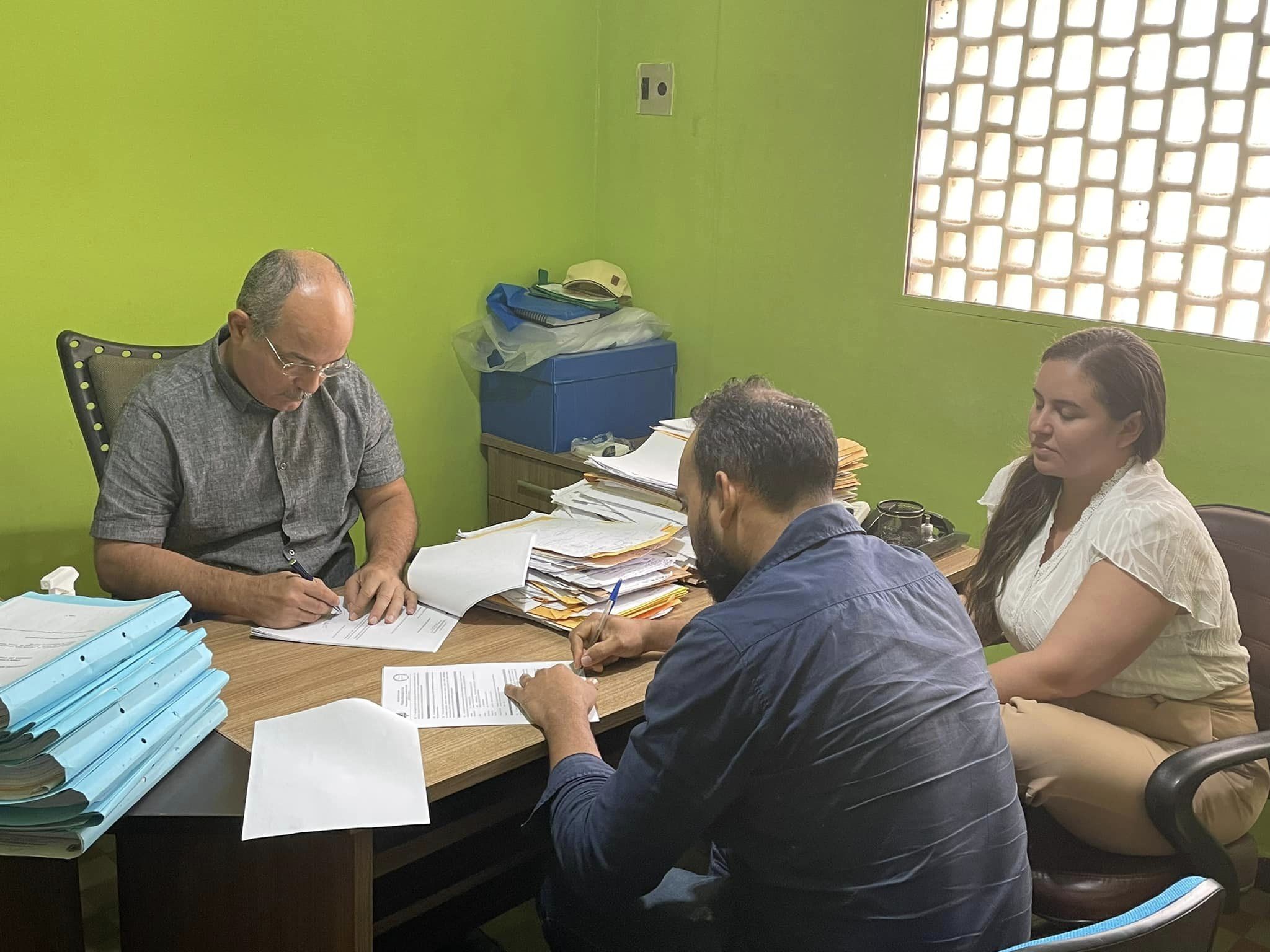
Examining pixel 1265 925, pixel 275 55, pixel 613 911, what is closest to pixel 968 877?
pixel 613 911

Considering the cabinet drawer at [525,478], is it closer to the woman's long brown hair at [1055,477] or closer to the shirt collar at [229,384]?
the shirt collar at [229,384]

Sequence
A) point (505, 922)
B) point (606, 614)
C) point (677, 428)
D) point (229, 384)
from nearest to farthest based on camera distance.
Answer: point (606, 614) < point (229, 384) < point (505, 922) < point (677, 428)

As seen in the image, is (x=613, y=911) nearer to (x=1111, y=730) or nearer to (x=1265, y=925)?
(x=1111, y=730)

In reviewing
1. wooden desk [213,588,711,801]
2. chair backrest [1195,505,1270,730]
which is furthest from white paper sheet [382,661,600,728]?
chair backrest [1195,505,1270,730]

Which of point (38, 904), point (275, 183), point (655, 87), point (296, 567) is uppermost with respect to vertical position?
point (655, 87)

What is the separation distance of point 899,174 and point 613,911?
2.03 m

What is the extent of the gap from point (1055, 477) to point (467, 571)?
1.06 meters

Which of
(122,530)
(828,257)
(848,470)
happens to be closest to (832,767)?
(848,470)

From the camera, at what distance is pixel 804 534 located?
1.27m

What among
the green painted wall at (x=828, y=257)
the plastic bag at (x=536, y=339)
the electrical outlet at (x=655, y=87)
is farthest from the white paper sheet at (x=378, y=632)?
the electrical outlet at (x=655, y=87)

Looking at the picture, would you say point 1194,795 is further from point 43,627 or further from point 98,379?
point 98,379

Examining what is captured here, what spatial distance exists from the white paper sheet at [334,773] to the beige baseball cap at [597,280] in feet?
6.70

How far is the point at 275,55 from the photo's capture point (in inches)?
107

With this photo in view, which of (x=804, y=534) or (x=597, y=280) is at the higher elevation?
(x=597, y=280)
